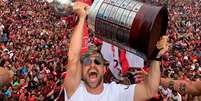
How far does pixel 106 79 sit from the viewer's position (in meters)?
5.28

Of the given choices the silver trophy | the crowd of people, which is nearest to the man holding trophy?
the silver trophy

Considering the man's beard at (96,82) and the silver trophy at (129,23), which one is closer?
the silver trophy at (129,23)

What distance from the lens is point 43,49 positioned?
15609 millimetres

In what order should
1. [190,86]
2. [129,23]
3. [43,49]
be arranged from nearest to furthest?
[129,23] → [190,86] → [43,49]

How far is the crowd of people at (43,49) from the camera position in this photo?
9.56m

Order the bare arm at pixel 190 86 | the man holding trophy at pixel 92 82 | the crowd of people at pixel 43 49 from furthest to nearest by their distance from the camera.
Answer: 1. the crowd of people at pixel 43 49
2. the man holding trophy at pixel 92 82
3. the bare arm at pixel 190 86

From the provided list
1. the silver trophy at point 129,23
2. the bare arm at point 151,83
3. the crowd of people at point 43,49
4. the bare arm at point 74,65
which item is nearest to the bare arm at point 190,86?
the bare arm at point 151,83

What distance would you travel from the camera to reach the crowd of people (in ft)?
31.4

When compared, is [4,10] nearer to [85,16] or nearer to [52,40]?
[52,40]

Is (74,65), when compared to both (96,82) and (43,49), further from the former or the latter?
(43,49)

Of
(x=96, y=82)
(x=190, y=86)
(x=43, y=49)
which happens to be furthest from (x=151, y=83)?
Result: (x=43, y=49)

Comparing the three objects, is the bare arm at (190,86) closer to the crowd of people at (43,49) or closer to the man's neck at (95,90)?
the man's neck at (95,90)

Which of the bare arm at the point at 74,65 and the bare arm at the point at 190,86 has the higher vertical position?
the bare arm at the point at 74,65

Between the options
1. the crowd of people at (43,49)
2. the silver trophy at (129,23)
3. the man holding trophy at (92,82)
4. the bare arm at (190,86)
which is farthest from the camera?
the crowd of people at (43,49)
